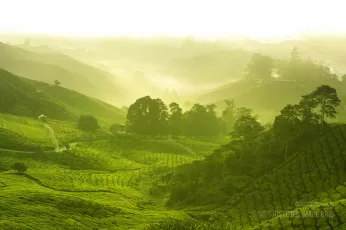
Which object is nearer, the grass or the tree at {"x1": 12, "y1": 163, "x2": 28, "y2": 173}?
Result: the grass

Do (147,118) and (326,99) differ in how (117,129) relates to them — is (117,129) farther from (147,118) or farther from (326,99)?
(326,99)

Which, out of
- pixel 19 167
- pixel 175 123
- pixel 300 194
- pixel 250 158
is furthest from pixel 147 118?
pixel 300 194

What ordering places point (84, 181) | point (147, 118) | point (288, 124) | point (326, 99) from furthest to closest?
point (147, 118)
point (84, 181)
point (326, 99)
point (288, 124)

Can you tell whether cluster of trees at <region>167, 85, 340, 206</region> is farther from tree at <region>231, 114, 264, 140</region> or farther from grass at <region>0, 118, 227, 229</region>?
grass at <region>0, 118, 227, 229</region>

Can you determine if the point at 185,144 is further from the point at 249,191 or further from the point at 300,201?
the point at 300,201

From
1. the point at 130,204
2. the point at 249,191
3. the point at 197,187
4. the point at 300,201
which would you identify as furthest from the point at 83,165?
the point at 300,201

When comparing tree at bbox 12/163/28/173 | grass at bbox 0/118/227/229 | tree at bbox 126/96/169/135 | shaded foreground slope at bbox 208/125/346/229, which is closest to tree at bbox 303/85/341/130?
shaded foreground slope at bbox 208/125/346/229

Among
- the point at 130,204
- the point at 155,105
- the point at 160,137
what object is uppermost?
the point at 155,105

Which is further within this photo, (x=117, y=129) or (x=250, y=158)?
(x=117, y=129)

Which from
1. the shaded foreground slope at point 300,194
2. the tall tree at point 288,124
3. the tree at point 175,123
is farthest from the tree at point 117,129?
the shaded foreground slope at point 300,194

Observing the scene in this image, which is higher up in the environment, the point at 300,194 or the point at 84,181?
the point at 300,194

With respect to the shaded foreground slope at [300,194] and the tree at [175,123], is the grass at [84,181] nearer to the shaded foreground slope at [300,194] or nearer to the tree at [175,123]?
the shaded foreground slope at [300,194]

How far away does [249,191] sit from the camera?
9025 cm

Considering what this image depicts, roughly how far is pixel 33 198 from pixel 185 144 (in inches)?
3805
